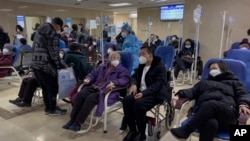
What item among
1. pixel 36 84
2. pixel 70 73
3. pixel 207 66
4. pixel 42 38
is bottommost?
pixel 36 84

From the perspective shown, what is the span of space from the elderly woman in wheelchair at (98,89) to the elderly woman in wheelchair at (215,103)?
81 cm

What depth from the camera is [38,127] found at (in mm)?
2705

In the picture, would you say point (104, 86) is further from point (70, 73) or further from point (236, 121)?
point (236, 121)

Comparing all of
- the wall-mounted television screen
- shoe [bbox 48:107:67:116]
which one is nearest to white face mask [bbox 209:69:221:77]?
shoe [bbox 48:107:67:116]

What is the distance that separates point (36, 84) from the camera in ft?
10.7

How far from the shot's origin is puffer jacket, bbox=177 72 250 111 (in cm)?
188

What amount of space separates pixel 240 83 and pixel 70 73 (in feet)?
7.05

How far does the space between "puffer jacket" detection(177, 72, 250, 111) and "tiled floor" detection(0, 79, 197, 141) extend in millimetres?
1029

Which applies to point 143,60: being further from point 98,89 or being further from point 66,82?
point 66,82

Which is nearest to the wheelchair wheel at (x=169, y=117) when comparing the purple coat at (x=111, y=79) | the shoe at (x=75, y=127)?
the purple coat at (x=111, y=79)

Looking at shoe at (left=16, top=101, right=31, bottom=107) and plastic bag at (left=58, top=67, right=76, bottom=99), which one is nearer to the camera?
plastic bag at (left=58, top=67, right=76, bottom=99)

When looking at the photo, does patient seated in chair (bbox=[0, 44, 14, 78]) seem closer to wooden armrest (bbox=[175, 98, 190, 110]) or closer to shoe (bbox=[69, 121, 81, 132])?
shoe (bbox=[69, 121, 81, 132])

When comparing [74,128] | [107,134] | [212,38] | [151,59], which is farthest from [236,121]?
[212,38]

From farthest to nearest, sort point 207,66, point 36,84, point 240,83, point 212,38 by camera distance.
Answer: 1. point 212,38
2. point 36,84
3. point 207,66
4. point 240,83
